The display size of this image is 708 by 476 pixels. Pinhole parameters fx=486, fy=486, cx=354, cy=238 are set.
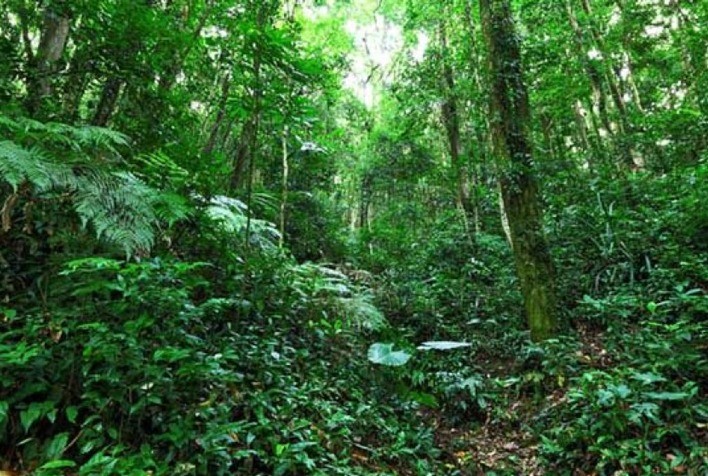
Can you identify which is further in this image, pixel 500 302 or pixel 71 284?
pixel 500 302

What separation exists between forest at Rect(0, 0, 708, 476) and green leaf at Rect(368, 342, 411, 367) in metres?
0.03

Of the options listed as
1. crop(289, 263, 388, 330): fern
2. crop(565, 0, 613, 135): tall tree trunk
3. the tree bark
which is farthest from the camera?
crop(565, 0, 613, 135): tall tree trunk

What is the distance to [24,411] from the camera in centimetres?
243

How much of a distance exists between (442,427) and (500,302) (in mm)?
2592

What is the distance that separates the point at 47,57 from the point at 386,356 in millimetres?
4170

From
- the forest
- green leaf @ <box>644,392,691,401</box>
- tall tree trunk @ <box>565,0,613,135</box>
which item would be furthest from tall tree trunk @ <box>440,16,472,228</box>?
green leaf @ <box>644,392,691,401</box>

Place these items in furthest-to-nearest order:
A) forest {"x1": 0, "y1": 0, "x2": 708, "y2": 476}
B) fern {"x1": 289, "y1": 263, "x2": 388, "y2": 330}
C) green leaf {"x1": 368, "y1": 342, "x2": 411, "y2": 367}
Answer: fern {"x1": 289, "y1": 263, "x2": 388, "y2": 330} < green leaf {"x1": 368, "y1": 342, "x2": 411, "y2": 367} < forest {"x1": 0, "y1": 0, "x2": 708, "y2": 476}

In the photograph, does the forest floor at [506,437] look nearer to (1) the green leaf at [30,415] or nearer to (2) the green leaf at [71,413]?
(2) the green leaf at [71,413]

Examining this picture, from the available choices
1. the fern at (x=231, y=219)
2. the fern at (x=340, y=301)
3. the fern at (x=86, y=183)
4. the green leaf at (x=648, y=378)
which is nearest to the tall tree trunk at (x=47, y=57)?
A: the fern at (x=86, y=183)

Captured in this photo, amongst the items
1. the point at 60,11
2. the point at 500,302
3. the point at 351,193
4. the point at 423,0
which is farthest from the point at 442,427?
the point at 351,193

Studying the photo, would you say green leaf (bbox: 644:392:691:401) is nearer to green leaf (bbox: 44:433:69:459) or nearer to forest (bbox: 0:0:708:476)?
forest (bbox: 0:0:708:476)

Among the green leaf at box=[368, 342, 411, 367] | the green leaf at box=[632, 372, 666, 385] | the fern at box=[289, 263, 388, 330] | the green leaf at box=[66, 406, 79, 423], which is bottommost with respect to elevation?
the green leaf at box=[66, 406, 79, 423]

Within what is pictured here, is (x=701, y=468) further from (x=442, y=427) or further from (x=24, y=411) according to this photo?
(x=24, y=411)

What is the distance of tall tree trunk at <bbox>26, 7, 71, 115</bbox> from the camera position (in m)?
4.11
